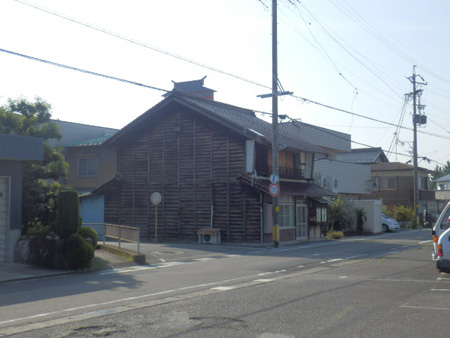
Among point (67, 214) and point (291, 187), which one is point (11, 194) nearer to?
point (67, 214)

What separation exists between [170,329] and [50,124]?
1817cm

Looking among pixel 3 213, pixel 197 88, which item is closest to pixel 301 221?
pixel 3 213

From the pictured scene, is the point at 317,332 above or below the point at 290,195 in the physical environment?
below

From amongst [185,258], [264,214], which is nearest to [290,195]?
[264,214]

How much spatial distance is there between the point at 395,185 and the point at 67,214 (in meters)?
50.7

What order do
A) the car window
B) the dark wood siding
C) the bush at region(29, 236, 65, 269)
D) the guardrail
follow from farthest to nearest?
the dark wood siding < the guardrail < the bush at region(29, 236, 65, 269) < the car window

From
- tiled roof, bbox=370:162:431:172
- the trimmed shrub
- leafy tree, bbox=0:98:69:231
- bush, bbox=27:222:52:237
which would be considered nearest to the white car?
tiled roof, bbox=370:162:431:172

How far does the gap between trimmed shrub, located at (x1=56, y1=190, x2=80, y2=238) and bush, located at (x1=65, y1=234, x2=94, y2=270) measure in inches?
17.0

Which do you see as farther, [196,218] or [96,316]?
[196,218]

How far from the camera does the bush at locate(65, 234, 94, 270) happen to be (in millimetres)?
16656

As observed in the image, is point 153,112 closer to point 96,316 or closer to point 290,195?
point 290,195

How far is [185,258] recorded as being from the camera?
21.3m

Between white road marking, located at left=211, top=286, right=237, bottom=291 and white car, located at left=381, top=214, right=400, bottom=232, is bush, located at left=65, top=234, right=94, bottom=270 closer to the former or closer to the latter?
white road marking, located at left=211, top=286, right=237, bottom=291

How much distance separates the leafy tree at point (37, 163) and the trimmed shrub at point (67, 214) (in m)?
3.02
